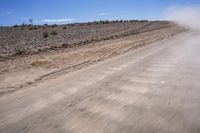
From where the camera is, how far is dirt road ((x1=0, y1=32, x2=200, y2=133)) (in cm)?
488

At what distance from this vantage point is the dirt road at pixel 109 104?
4875 millimetres

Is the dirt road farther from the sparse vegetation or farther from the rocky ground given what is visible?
the sparse vegetation

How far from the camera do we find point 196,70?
9.45 metres

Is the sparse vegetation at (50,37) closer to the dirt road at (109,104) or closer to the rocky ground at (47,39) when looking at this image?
the rocky ground at (47,39)

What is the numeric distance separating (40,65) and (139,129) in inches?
303

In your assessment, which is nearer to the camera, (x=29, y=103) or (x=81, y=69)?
(x=29, y=103)

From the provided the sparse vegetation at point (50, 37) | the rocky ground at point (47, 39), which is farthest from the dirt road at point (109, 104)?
the sparse vegetation at point (50, 37)

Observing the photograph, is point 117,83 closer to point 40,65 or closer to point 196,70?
point 196,70

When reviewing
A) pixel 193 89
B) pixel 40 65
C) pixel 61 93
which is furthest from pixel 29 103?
pixel 40 65

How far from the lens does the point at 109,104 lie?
19.9 ft

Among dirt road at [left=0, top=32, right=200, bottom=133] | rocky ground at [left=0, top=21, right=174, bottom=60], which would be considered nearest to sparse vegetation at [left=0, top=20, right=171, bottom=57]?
rocky ground at [left=0, top=21, right=174, bottom=60]

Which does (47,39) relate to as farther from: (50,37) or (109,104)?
(109,104)

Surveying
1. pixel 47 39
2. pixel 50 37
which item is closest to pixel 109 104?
pixel 47 39

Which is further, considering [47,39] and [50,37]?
[50,37]
